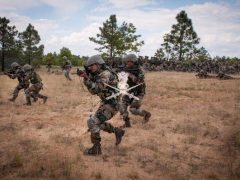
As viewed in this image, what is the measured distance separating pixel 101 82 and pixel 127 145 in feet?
6.58

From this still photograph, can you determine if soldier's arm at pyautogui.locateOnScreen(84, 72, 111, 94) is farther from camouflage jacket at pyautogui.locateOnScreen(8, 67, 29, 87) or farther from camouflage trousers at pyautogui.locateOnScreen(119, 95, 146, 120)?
camouflage jacket at pyautogui.locateOnScreen(8, 67, 29, 87)

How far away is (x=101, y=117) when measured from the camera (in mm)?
6934

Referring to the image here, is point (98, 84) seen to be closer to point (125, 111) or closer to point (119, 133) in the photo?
point (119, 133)

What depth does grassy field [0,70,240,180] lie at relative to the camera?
6.09m

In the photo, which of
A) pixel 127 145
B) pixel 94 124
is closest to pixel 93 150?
pixel 94 124

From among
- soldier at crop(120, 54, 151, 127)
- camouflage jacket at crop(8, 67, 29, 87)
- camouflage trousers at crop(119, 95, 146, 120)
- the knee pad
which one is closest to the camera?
the knee pad

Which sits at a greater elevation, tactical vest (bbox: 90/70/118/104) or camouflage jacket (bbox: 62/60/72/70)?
camouflage jacket (bbox: 62/60/72/70)

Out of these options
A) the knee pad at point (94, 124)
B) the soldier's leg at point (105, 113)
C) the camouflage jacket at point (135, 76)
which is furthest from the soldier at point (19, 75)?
the knee pad at point (94, 124)

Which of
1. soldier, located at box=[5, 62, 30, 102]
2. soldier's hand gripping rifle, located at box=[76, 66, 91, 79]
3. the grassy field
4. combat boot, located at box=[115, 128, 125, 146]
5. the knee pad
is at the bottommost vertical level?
the grassy field

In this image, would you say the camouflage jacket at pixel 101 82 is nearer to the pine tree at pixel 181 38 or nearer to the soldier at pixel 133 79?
the soldier at pixel 133 79

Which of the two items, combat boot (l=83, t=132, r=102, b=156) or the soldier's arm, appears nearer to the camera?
the soldier's arm

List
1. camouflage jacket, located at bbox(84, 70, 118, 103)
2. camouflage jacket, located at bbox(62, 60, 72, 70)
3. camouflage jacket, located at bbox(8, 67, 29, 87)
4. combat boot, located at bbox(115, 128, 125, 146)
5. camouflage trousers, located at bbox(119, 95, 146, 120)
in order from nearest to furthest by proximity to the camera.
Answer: camouflage jacket, located at bbox(84, 70, 118, 103) → combat boot, located at bbox(115, 128, 125, 146) → camouflage trousers, located at bbox(119, 95, 146, 120) → camouflage jacket, located at bbox(8, 67, 29, 87) → camouflage jacket, located at bbox(62, 60, 72, 70)

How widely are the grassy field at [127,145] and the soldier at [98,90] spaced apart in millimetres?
518

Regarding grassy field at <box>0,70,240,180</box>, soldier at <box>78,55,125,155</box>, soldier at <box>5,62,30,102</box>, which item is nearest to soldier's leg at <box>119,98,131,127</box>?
grassy field at <box>0,70,240,180</box>
